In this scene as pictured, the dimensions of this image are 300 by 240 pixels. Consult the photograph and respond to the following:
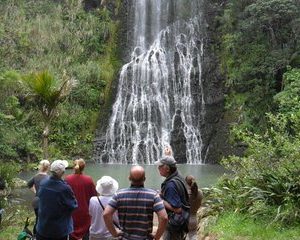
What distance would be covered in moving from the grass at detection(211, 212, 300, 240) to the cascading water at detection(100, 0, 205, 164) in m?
17.6

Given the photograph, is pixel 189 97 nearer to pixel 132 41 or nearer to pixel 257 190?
pixel 132 41

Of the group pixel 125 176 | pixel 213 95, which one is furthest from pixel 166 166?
pixel 213 95

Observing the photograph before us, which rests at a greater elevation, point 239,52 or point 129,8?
point 129,8

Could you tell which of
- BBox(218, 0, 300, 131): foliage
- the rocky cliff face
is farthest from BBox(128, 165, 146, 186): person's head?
the rocky cliff face

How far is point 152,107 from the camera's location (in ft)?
94.4

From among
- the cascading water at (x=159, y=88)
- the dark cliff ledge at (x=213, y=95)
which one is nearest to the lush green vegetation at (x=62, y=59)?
the cascading water at (x=159, y=88)

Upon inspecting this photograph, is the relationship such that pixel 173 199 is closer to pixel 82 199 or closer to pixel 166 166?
pixel 166 166

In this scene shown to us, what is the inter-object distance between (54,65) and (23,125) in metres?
4.98

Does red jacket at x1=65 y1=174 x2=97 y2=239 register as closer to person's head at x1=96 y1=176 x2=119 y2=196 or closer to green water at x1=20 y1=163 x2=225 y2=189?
person's head at x1=96 y1=176 x2=119 y2=196

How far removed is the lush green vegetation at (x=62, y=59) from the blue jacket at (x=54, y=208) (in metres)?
18.4

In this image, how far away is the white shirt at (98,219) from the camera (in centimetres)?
561

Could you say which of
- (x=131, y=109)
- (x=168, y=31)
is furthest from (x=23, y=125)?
(x=168, y=31)

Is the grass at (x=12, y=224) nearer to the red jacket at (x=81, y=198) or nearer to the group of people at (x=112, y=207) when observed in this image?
the red jacket at (x=81, y=198)

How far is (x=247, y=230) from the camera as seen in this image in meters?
8.02
